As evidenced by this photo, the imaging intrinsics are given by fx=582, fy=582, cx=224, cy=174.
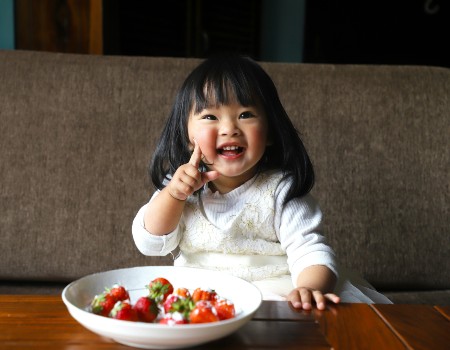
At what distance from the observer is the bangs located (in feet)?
3.52

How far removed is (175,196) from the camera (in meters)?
1.07

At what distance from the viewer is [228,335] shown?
2.20ft

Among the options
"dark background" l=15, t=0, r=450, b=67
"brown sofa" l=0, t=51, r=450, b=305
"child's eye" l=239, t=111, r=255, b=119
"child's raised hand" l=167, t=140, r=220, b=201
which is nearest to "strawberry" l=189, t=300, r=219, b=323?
"child's raised hand" l=167, t=140, r=220, b=201

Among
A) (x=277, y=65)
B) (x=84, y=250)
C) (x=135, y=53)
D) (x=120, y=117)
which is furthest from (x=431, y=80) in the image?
(x=135, y=53)

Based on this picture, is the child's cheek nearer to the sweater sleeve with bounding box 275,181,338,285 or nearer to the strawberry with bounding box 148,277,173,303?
the sweater sleeve with bounding box 275,181,338,285

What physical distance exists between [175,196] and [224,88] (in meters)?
0.22

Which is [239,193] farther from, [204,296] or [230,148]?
[204,296]

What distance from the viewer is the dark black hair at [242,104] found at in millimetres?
1083

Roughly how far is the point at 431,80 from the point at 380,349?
3.70 feet

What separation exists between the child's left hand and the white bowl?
0.08m

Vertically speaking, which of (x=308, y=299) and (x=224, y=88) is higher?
(x=224, y=88)

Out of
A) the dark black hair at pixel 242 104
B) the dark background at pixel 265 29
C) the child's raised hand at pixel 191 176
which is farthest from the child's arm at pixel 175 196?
the dark background at pixel 265 29

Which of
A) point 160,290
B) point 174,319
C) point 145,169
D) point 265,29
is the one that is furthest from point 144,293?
point 265,29

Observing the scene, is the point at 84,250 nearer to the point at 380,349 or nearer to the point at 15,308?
the point at 15,308
